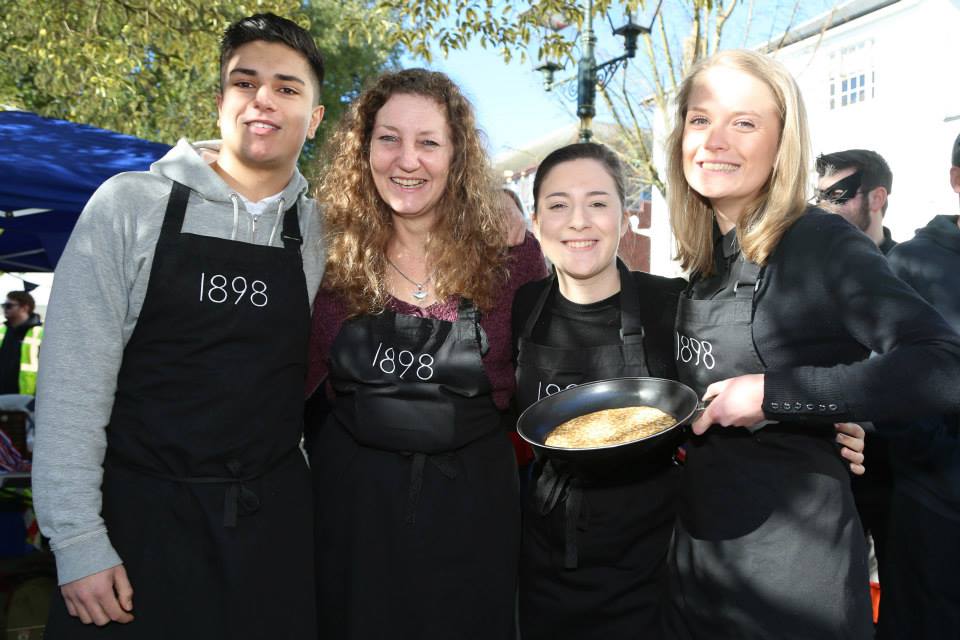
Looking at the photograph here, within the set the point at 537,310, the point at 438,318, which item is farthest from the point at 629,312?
the point at 438,318

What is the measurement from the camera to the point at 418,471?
225 cm

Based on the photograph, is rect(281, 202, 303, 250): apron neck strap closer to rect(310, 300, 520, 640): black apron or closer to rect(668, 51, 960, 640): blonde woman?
rect(310, 300, 520, 640): black apron

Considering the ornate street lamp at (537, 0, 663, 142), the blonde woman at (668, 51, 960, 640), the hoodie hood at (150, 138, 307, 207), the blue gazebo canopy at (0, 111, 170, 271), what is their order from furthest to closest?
the ornate street lamp at (537, 0, 663, 142) < the blue gazebo canopy at (0, 111, 170, 271) < the hoodie hood at (150, 138, 307, 207) < the blonde woman at (668, 51, 960, 640)

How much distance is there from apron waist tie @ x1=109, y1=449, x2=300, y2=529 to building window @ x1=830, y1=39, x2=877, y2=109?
17.6 metres

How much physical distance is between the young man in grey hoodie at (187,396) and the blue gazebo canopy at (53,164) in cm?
229

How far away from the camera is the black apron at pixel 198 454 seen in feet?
6.49

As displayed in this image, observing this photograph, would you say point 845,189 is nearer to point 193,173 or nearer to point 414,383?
point 414,383

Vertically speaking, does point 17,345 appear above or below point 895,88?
below

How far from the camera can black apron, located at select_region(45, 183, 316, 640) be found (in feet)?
6.49

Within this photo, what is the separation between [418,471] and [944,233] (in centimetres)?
233

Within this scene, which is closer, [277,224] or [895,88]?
[277,224]

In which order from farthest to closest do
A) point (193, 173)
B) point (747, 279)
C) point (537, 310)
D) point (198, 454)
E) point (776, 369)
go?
point (537, 310) → point (193, 173) → point (198, 454) → point (747, 279) → point (776, 369)

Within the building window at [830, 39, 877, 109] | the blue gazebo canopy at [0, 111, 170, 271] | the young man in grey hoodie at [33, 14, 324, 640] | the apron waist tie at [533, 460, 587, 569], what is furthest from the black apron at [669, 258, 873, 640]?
the building window at [830, 39, 877, 109]

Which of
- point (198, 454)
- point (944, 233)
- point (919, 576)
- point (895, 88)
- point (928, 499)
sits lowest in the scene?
point (919, 576)
